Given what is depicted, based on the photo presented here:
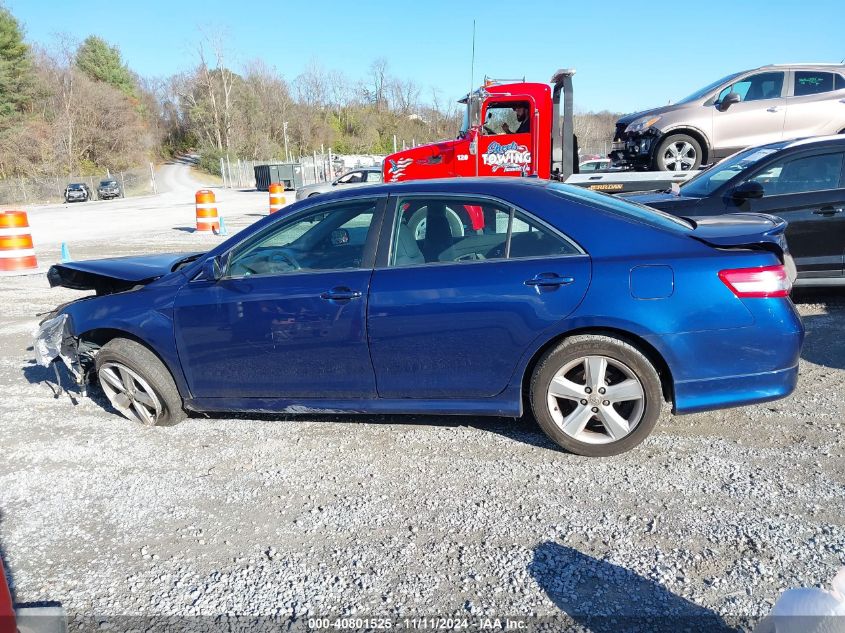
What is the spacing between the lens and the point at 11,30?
165ft

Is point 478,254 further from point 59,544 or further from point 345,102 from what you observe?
point 345,102

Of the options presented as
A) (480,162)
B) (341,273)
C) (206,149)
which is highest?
(206,149)

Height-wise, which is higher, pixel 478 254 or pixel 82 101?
pixel 82 101

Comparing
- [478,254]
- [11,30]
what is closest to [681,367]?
[478,254]

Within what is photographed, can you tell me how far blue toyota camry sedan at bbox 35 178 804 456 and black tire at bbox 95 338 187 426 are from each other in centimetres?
1

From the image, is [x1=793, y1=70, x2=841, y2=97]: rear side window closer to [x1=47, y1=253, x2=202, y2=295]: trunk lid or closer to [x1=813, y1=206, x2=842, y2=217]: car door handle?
[x1=813, y1=206, x2=842, y2=217]: car door handle

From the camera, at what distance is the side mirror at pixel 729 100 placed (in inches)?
371

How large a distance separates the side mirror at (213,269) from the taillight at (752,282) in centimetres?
295

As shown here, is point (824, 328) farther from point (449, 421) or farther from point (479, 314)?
point (479, 314)

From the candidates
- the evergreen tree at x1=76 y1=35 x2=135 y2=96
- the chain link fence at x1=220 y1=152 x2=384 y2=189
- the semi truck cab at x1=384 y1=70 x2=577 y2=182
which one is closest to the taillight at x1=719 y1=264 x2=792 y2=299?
the semi truck cab at x1=384 y1=70 x2=577 y2=182

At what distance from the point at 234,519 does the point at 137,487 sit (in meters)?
0.76

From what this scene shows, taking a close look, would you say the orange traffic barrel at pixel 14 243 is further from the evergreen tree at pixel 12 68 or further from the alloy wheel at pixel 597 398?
the evergreen tree at pixel 12 68

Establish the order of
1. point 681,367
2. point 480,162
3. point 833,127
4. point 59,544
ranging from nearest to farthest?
point 59,544 < point 681,367 < point 833,127 < point 480,162

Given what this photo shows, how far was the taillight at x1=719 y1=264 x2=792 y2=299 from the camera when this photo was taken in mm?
3197
